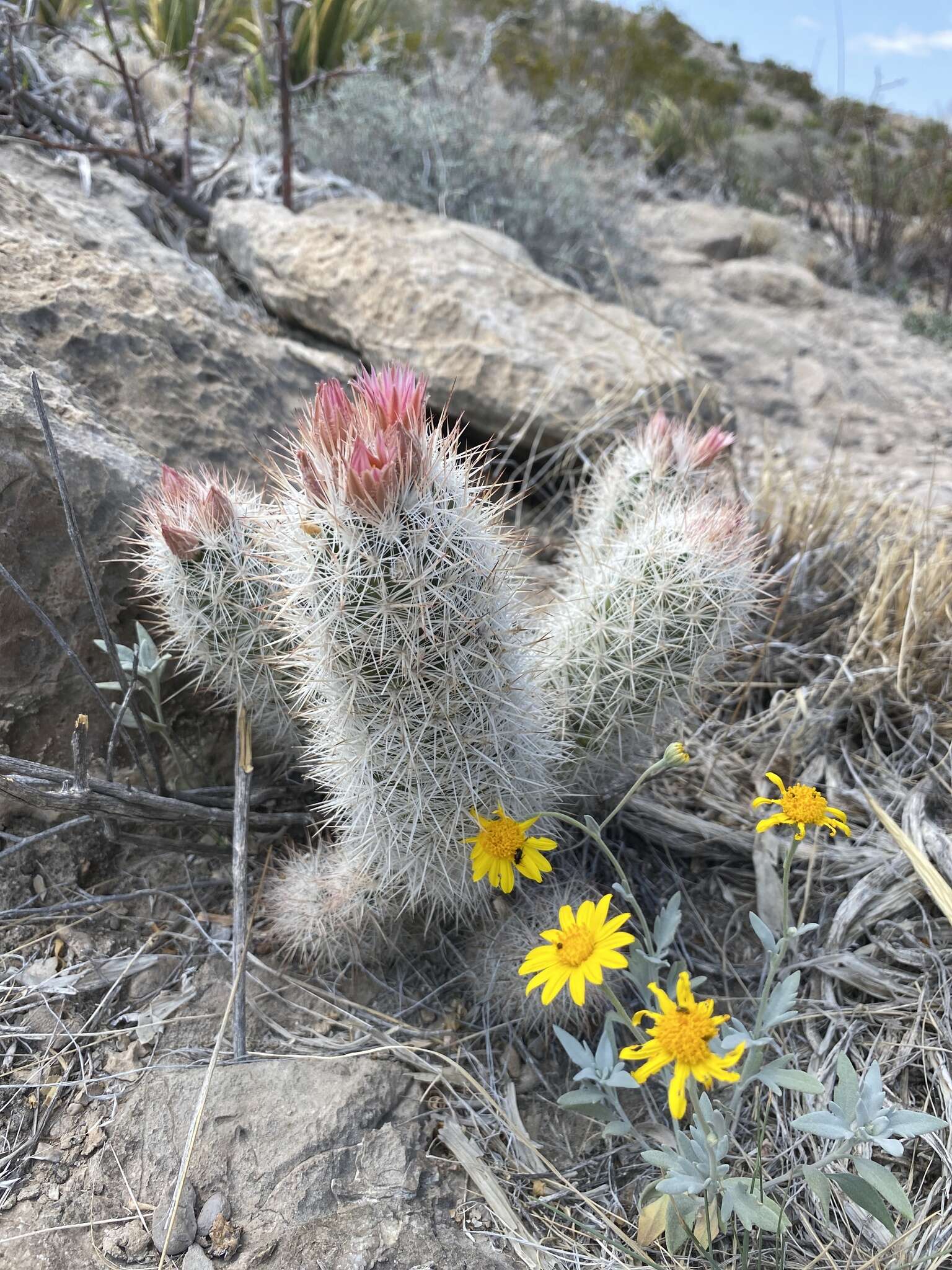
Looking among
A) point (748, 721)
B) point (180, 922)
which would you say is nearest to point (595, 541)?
point (748, 721)

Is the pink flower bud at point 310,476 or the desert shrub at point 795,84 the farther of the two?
the desert shrub at point 795,84

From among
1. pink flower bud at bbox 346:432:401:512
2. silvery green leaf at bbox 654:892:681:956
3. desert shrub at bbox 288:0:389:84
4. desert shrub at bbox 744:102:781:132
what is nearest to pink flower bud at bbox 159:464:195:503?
pink flower bud at bbox 346:432:401:512

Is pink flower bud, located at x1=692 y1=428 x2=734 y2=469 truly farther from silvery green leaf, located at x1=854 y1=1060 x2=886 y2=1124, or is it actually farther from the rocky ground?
silvery green leaf, located at x1=854 y1=1060 x2=886 y2=1124

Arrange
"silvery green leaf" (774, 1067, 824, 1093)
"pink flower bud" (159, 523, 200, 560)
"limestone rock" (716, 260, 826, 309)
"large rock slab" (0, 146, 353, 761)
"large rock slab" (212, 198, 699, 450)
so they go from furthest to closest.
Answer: "limestone rock" (716, 260, 826, 309) → "large rock slab" (212, 198, 699, 450) → "large rock slab" (0, 146, 353, 761) → "pink flower bud" (159, 523, 200, 560) → "silvery green leaf" (774, 1067, 824, 1093)

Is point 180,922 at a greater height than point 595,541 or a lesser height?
lesser

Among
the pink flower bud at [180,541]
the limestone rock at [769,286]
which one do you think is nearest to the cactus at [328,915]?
the pink flower bud at [180,541]

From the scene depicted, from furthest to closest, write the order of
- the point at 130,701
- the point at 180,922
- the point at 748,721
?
the point at 748,721, the point at 180,922, the point at 130,701

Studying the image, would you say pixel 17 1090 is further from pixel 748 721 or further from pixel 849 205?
pixel 849 205

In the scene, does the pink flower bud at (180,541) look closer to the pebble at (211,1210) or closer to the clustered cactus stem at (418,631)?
the clustered cactus stem at (418,631)
